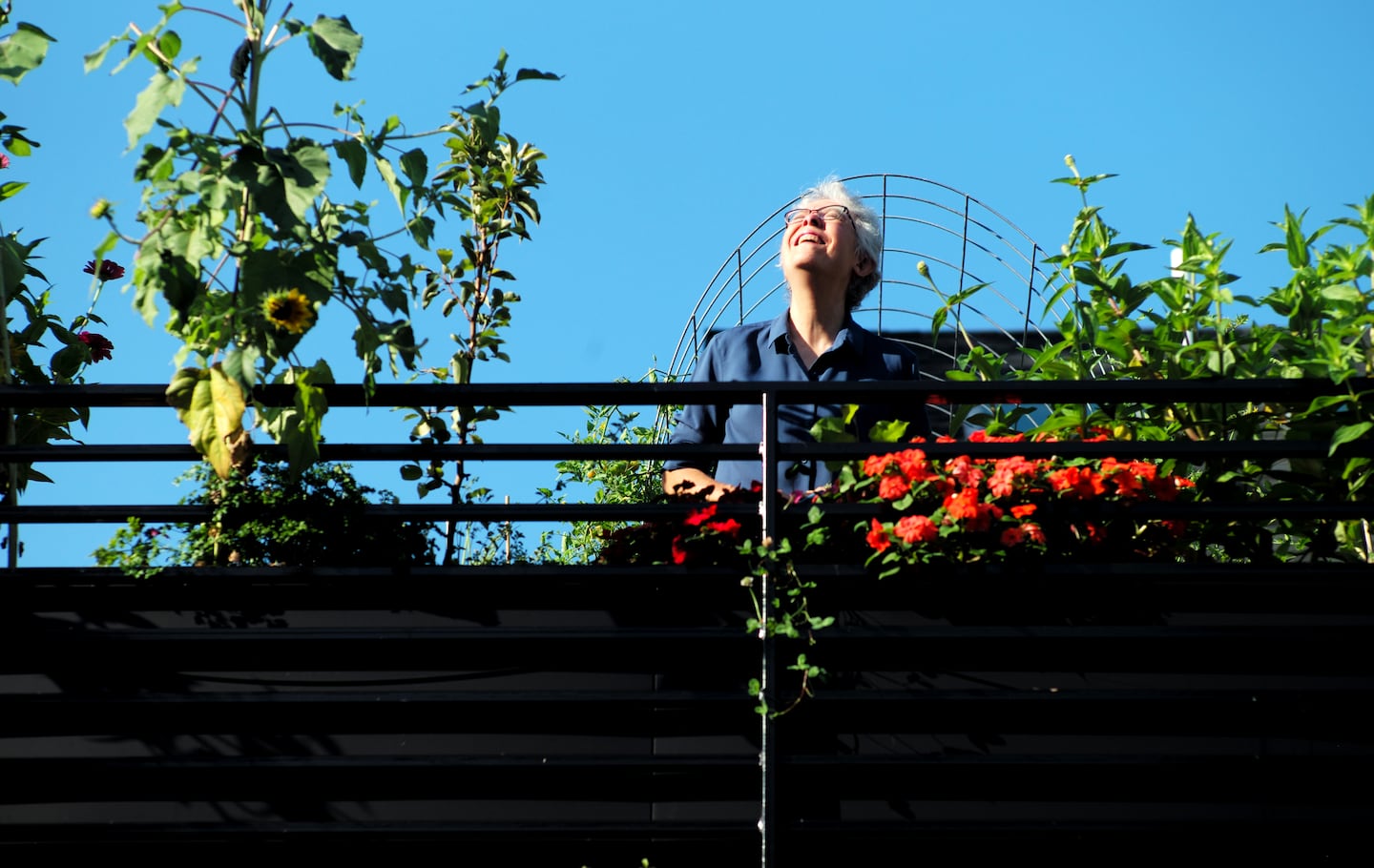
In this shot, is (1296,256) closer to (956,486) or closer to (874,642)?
(956,486)

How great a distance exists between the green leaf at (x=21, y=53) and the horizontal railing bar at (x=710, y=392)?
64 centimetres

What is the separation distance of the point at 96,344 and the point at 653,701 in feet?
8.00

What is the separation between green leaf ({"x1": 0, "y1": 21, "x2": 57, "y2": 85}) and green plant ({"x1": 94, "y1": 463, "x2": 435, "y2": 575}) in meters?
0.87

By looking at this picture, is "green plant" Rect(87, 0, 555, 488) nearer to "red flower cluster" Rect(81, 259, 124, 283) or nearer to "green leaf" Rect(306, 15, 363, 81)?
"green leaf" Rect(306, 15, 363, 81)

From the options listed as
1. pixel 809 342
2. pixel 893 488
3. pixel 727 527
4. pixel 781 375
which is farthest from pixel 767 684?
pixel 809 342

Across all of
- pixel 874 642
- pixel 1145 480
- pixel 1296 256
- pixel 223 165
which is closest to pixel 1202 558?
pixel 1145 480

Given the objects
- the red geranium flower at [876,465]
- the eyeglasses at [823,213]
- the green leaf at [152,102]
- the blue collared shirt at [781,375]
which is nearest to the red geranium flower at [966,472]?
the red geranium flower at [876,465]

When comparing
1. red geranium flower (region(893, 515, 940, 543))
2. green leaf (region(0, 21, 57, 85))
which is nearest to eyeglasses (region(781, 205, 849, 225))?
red geranium flower (region(893, 515, 940, 543))

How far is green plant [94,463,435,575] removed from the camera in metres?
2.57

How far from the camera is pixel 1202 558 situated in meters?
2.91

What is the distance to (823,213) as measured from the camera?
3.62 meters

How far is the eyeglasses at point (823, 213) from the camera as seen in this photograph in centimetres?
361

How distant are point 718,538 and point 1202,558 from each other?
1.16 m

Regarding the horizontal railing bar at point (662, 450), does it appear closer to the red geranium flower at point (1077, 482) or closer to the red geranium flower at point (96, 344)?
the red geranium flower at point (1077, 482)
